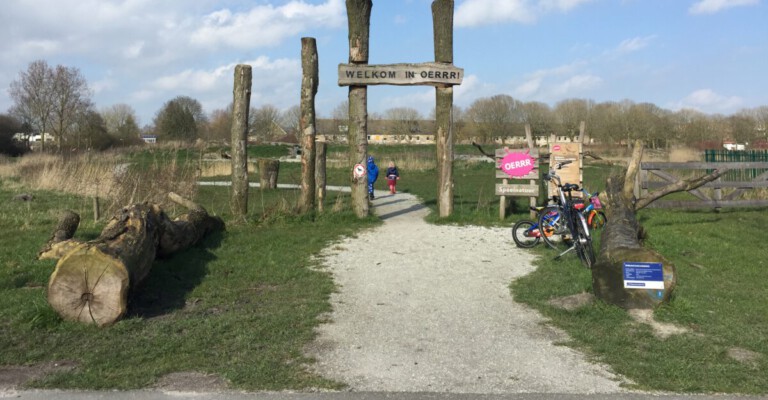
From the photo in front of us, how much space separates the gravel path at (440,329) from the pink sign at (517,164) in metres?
3.33

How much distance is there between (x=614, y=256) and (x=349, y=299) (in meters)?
2.95

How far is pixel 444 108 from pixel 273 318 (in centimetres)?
816

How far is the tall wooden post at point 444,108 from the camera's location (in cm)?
1365

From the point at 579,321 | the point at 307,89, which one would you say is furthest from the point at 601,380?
the point at 307,89

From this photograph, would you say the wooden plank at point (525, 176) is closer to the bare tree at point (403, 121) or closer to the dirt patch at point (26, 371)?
the dirt patch at point (26, 371)

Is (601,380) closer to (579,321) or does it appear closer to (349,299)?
(579,321)

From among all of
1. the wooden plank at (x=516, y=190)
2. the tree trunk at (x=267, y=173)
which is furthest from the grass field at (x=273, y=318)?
the tree trunk at (x=267, y=173)

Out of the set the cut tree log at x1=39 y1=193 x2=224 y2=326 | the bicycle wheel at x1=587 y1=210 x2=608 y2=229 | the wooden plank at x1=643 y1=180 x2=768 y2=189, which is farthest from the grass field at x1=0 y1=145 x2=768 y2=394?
the wooden plank at x1=643 y1=180 x2=768 y2=189

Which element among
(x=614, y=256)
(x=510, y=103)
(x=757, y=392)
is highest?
(x=510, y=103)

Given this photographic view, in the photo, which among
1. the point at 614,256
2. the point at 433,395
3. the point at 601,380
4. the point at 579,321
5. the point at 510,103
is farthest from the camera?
the point at 510,103

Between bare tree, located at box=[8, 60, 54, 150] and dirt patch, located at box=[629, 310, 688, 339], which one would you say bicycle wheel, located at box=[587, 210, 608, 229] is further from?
bare tree, located at box=[8, 60, 54, 150]

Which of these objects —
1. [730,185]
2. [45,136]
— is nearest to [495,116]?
[45,136]

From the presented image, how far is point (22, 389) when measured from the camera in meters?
4.80

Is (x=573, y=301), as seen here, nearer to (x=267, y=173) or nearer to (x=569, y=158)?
(x=569, y=158)
